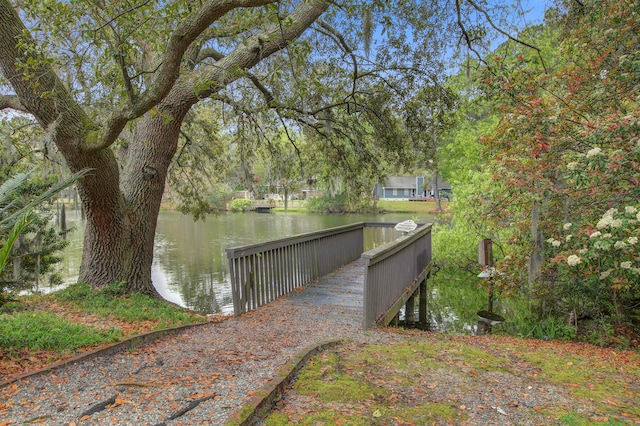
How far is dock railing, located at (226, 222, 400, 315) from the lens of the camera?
18.5 ft

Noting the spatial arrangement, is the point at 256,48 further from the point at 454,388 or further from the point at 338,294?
the point at 454,388

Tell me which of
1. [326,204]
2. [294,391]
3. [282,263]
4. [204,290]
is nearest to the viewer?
[294,391]

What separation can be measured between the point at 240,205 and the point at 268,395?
1537 inches

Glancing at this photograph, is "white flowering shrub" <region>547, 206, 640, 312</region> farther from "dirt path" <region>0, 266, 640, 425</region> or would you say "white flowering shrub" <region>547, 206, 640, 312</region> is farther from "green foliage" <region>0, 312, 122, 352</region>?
"green foliage" <region>0, 312, 122, 352</region>

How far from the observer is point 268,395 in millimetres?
2908

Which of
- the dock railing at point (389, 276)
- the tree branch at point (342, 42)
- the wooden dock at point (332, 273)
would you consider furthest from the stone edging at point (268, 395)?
the tree branch at point (342, 42)

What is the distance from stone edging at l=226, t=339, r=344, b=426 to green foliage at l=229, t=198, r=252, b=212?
3793 centimetres

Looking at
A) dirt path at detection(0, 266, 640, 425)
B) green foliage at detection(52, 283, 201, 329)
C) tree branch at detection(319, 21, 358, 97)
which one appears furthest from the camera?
tree branch at detection(319, 21, 358, 97)

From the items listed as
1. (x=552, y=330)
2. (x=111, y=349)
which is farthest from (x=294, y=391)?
(x=552, y=330)

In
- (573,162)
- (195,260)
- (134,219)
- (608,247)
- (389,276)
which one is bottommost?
(195,260)

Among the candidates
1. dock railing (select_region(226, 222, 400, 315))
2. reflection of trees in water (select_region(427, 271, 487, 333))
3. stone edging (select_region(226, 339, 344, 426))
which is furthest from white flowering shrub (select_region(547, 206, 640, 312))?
dock railing (select_region(226, 222, 400, 315))

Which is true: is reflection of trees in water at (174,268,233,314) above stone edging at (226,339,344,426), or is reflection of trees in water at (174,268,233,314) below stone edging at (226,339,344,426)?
below

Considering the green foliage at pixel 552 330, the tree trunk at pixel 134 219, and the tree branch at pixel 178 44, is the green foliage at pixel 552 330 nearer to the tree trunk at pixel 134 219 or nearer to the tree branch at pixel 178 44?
the tree trunk at pixel 134 219

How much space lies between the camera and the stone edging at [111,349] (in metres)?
3.07
